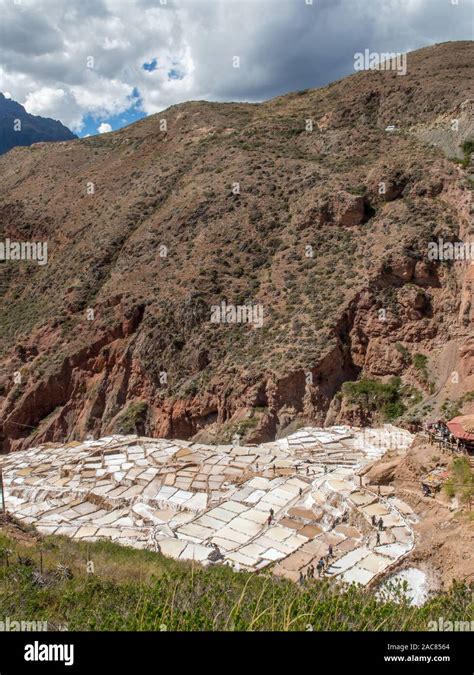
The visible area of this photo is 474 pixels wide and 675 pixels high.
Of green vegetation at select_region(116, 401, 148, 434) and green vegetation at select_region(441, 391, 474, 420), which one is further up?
green vegetation at select_region(441, 391, 474, 420)

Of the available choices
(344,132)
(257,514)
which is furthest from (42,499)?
(344,132)

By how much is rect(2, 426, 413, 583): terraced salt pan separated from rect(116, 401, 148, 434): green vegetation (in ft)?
16.5

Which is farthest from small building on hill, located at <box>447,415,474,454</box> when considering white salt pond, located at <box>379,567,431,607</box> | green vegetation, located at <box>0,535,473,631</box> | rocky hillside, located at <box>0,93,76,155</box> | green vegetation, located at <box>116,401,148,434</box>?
rocky hillside, located at <box>0,93,76,155</box>

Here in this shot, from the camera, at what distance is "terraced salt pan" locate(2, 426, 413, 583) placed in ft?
35.8

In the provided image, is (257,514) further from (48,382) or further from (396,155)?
(396,155)

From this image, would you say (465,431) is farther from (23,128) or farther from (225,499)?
(23,128)

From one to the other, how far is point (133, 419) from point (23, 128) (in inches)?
6362

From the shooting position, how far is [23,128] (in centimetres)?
15750

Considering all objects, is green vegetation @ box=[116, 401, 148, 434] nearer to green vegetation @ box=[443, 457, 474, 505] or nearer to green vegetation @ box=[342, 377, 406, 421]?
green vegetation @ box=[342, 377, 406, 421]

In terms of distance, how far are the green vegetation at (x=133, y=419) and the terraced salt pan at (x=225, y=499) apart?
5.02 meters

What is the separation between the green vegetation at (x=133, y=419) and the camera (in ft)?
81.4

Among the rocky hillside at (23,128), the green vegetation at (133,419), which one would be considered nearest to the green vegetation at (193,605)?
the green vegetation at (133,419)

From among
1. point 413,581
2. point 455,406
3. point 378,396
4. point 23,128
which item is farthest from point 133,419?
point 23,128

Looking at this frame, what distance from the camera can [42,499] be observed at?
1515 cm
